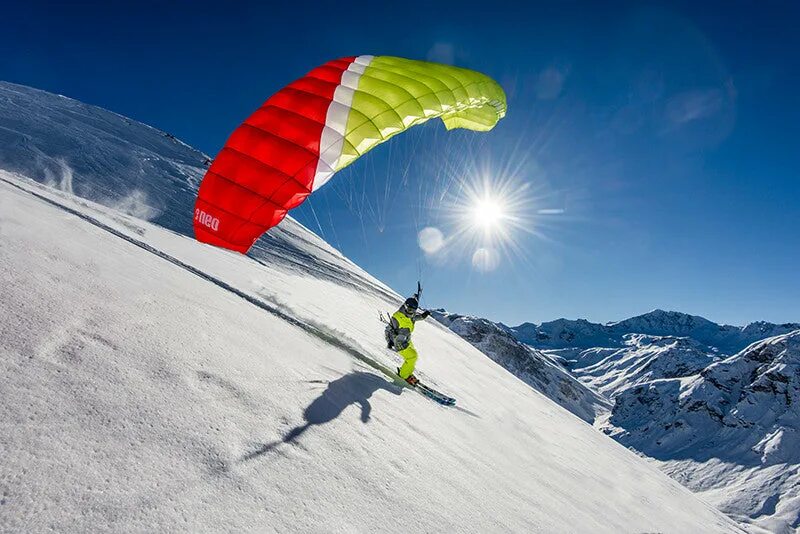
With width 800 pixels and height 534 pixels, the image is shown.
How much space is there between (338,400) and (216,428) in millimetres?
1908

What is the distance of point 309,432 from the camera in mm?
4078

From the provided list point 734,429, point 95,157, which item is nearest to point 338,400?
point 95,157

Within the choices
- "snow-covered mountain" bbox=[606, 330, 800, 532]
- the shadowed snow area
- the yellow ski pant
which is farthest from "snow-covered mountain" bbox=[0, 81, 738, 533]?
"snow-covered mountain" bbox=[606, 330, 800, 532]

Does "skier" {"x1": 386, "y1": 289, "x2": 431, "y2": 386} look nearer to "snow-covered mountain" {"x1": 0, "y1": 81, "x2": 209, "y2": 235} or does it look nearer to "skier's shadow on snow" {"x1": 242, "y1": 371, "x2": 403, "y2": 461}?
"skier's shadow on snow" {"x1": 242, "y1": 371, "x2": 403, "y2": 461}

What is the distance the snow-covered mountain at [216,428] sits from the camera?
98.8 inches

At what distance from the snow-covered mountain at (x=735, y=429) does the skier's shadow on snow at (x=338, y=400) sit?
133m

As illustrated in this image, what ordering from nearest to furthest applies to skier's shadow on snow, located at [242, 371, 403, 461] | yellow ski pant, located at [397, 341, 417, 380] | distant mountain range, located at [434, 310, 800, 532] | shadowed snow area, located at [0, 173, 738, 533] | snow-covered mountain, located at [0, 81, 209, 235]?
shadowed snow area, located at [0, 173, 738, 533] < skier's shadow on snow, located at [242, 371, 403, 461] < yellow ski pant, located at [397, 341, 417, 380] < snow-covered mountain, located at [0, 81, 209, 235] < distant mountain range, located at [434, 310, 800, 532]

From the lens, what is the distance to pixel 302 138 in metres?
8.78

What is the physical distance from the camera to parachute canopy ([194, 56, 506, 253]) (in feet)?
27.5

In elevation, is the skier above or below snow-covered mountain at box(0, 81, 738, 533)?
above

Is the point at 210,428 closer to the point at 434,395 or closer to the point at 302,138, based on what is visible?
the point at 434,395

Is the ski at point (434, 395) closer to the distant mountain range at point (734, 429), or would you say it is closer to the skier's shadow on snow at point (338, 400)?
the skier's shadow on snow at point (338, 400)

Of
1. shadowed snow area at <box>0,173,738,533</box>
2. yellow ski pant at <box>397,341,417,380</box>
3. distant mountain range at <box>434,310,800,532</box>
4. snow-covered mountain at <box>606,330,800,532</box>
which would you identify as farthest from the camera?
snow-covered mountain at <box>606,330,800,532</box>

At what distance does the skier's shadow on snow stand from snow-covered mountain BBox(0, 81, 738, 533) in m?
0.03
